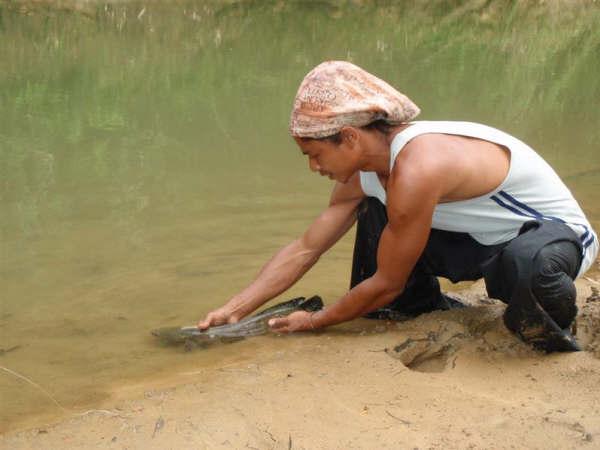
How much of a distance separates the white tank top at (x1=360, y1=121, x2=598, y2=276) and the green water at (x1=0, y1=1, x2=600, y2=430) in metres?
0.78

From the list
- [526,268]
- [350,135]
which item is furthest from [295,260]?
[526,268]

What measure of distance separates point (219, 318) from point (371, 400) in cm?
86

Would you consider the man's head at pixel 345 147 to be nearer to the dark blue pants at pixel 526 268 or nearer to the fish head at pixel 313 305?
the dark blue pants at pixel 526 268

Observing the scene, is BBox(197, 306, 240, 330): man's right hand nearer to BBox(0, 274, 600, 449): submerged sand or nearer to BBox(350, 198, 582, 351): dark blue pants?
BBox(0, 274, 600, 449): submerged sand

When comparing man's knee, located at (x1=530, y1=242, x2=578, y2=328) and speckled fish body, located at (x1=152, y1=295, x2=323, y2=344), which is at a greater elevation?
man's knee, located at (x1=530, y1=242, x2=578, y2=328)

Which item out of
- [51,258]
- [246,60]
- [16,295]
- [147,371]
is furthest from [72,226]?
[246,60]

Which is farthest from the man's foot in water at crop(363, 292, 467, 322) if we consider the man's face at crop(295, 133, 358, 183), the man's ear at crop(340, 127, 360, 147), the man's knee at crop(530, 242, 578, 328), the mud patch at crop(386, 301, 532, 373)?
the man's ear at crop(340, 127, 360, 147)

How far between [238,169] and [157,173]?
1.68ft

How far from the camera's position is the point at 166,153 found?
5.71 meters

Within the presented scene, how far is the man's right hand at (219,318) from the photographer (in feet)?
9.79

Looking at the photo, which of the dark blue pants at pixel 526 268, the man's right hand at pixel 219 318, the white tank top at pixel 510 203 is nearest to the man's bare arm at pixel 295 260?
the man's right hand at pixel 219 318

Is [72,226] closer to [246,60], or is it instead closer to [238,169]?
[238,169]

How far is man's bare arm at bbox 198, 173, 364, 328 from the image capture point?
292 centimetres

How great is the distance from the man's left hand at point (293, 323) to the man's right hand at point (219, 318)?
0.16 m
